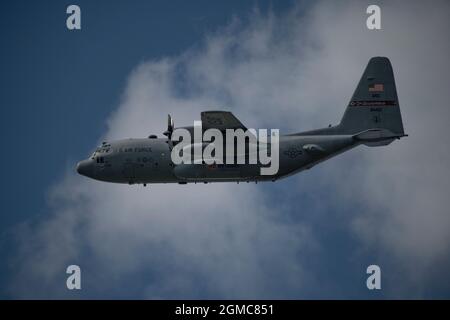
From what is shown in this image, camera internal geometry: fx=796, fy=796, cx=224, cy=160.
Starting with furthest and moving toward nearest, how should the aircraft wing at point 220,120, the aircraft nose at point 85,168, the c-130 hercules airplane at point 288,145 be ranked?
the aircraft nose at point 85,168
the c-130 hercules airplane at point 288,145
the aircraft wing at point 220,120

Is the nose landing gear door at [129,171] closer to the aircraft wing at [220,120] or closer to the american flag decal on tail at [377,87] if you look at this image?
the aircraft wing at [220,120]

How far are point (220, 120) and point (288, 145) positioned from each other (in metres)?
3.88

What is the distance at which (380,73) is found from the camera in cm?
4072

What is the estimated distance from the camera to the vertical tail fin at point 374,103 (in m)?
40.2

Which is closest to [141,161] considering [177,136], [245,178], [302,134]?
[177,136]

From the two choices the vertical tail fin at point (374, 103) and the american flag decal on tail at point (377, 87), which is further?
the american flag decal on tail at point (377, 87)

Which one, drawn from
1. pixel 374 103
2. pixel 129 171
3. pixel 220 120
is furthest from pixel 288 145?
pixel 129 171

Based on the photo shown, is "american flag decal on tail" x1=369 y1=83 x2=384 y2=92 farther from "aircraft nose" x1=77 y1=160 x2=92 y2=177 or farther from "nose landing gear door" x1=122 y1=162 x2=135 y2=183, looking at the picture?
Result: "aircraft nose" x1=77 y1=160 x2=92 y2=177

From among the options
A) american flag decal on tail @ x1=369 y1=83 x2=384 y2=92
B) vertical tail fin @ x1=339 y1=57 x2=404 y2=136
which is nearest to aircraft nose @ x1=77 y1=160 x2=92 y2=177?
vertical tail fin @ x1=339 y1=57 x2=404 y2=136

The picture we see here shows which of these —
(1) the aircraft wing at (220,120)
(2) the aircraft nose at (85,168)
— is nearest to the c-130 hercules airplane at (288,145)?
(1) the aircraft wing at (220,120)

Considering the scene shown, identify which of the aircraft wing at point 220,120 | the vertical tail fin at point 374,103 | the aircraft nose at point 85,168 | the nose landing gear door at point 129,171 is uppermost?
the vertical tail fin at point 374,103

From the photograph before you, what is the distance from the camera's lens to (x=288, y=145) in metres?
40.0

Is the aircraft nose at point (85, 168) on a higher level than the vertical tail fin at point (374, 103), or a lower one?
lower
